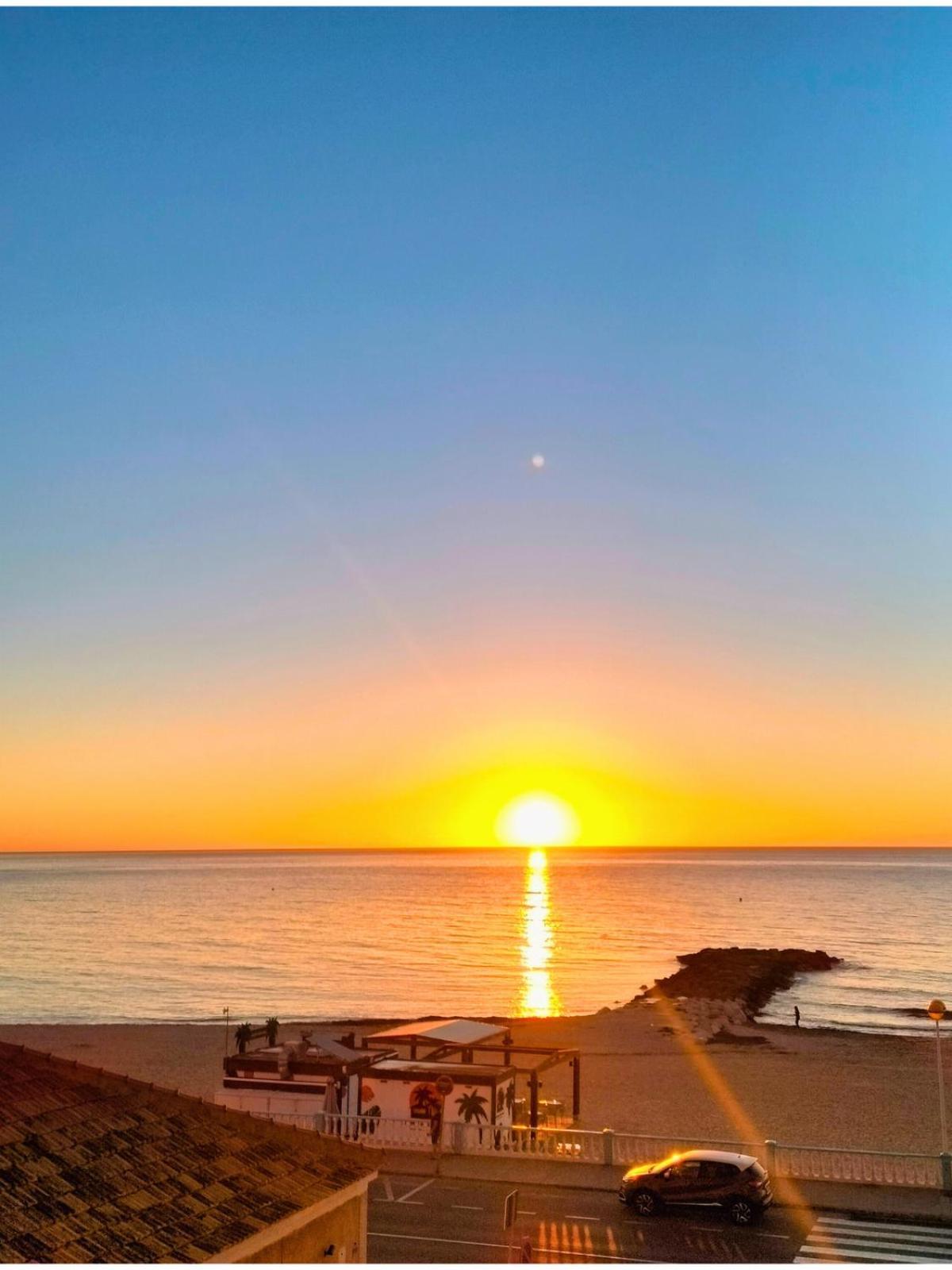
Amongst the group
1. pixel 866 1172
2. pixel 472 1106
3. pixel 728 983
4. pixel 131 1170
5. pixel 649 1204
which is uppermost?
pixel 728 983

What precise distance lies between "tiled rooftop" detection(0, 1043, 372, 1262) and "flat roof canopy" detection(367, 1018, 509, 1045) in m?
16.5

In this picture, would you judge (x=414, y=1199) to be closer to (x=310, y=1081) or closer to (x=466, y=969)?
(x=310, y=1081)

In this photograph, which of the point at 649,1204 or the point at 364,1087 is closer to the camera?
the point at 649,1204

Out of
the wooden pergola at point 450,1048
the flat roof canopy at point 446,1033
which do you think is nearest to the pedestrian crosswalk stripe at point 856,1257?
the wooden pergola at point 450,1048

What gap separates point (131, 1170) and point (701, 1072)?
43476 millimetres

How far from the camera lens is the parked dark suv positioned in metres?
20.4

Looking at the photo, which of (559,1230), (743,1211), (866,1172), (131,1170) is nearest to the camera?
(131,1170)

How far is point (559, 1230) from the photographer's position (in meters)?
19.9

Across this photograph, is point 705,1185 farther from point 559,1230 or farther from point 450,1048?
point 450,1048

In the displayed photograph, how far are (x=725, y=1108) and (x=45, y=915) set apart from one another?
441 feet

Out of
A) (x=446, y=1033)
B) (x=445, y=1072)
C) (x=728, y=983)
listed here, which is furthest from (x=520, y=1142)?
(x=728, y=983)

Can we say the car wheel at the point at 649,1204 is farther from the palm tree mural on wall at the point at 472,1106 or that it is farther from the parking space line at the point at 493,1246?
the palm tree mural on wall at the point at 472,1106

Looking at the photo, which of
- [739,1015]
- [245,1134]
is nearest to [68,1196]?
[245,1134]

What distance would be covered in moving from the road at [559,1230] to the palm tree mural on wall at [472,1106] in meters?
Answer: 4.07
